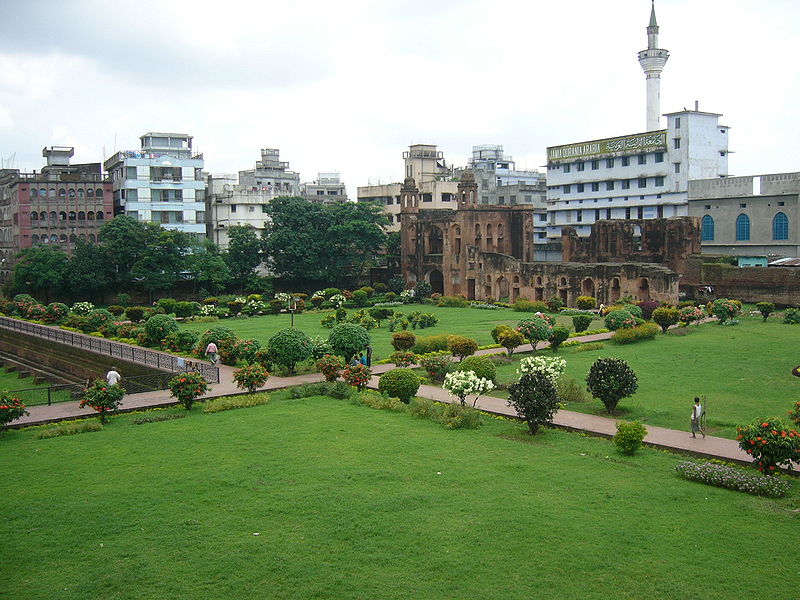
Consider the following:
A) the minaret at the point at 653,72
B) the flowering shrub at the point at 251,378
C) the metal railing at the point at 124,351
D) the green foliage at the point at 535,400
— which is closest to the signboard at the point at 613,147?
the minaret at the point at 653,72

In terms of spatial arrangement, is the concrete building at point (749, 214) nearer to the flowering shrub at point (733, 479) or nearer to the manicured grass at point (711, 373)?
the manicured grass at point (711, 373)

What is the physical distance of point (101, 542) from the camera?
40.4ft

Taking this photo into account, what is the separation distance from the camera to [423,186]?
2960 inches

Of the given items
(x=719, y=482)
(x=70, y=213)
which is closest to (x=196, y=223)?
(x=70, y=213)

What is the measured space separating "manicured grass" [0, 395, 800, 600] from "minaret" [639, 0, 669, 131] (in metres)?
54.5

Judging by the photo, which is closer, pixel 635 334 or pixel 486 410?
pixel 486 410

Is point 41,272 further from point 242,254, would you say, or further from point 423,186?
point 423,186

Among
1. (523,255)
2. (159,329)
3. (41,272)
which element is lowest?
(159,329)

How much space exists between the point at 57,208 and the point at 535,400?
52520 mm

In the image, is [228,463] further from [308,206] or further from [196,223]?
[196,223]

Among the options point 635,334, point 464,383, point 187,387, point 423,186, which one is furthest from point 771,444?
point 423,186

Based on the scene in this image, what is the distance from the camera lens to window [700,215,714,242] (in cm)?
5956

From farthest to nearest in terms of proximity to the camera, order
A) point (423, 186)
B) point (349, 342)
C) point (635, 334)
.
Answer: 1. point (423, 186)
2. point (635, 334)
3. point (349, 342)

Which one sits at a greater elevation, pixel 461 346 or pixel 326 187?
pixel 326 187
